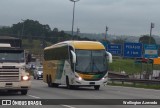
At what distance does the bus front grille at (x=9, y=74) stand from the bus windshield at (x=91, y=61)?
859 centimetres

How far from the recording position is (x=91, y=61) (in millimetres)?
34250

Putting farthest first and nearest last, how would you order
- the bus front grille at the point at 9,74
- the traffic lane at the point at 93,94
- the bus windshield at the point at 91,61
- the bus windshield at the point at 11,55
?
1. the bus windshield at the point at 91,61
2. the traffic lane at the point at 93,94
3. the bus windshield at the point at 11,55
4. the bus front grille at the point at 9,74

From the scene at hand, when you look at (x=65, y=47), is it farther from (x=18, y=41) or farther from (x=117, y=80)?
(x=117, y=80)

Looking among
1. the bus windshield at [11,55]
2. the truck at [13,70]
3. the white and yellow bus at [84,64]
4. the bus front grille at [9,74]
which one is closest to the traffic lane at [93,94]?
the white and yellow bus at [84,64]

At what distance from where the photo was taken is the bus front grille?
1004 inches

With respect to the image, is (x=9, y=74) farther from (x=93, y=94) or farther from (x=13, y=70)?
(x=93, y=94)

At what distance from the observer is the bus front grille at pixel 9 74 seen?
2550cm

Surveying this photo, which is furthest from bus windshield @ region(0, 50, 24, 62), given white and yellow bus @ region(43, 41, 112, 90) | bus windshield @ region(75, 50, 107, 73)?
bus windshield @ region(75, 50, 107, 73)

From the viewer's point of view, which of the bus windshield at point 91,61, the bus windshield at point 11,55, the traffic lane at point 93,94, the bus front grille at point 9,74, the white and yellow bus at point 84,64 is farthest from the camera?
the bus windshield at point 91,61

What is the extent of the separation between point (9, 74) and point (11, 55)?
108 cm

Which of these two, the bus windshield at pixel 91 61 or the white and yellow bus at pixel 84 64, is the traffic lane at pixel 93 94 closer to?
the white and yellow bus at pixel 84 64

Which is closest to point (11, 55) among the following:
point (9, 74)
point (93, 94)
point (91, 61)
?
point (9, 74)

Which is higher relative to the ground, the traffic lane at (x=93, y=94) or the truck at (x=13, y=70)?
the truck at (x=13, y=70)

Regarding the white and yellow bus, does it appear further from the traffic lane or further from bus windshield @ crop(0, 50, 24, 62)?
bus windshield @ crop(0, 50, 24, 62)
